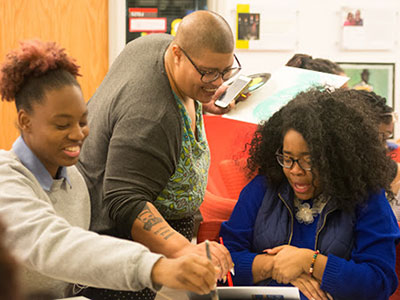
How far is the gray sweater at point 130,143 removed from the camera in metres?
1.50

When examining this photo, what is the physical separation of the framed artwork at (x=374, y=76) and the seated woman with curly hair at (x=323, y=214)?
231cm

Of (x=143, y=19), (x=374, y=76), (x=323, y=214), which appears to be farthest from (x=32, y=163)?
(x=374, y=76)

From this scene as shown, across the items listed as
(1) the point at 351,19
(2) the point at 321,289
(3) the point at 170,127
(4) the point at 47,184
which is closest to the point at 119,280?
(4) the point at 47,184

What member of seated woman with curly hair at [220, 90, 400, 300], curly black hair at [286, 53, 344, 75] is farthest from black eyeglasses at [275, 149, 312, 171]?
curly black hair at [286, 53, 344, 75]

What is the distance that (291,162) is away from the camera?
1.84 m

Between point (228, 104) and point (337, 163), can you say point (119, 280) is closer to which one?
point (337, 163)

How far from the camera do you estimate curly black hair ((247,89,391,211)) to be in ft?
5.89

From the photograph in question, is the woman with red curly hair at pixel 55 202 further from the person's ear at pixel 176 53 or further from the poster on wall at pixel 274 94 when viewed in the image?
the poster on wall at pixel 274 94

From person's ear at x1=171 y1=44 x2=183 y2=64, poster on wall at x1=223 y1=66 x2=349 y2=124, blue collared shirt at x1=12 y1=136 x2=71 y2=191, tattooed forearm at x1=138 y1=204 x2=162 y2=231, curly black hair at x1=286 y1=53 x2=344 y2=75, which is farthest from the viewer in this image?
curly black hair at x1=286 y1=53 x2=344 y2=75

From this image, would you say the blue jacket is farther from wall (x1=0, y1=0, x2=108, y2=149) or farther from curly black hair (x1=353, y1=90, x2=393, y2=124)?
wall (x1=0, y1=0, x2=108, y2=149)

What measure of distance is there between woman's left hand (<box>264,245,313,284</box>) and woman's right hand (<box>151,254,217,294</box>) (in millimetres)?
749

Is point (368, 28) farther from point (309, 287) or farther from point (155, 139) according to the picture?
point (155, 139)

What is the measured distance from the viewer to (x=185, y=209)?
1703 mm

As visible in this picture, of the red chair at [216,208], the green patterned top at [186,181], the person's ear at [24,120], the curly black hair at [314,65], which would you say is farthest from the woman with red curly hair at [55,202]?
the curly black hair at [314,65]
